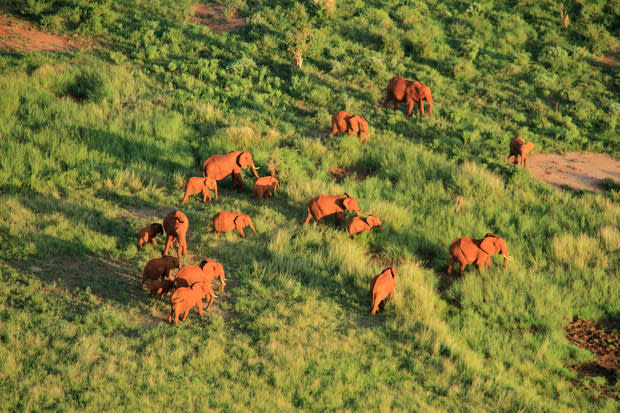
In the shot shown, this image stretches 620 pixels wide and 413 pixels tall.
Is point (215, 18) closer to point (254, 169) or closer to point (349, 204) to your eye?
point (254, 169)

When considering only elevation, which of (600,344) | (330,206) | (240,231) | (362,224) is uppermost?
(330,206)

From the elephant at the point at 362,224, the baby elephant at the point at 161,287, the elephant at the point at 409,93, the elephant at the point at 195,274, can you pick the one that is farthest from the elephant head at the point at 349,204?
the elephant at the point at 409,93

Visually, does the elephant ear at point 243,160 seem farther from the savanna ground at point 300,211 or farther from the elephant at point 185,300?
the elephant at point 185,300

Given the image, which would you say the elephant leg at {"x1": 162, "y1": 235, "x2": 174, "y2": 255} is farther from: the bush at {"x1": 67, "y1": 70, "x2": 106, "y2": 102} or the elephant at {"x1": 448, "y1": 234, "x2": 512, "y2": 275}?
the bush at {"x1": 67, "y1": 70, "x2": 106, "y2": 102}

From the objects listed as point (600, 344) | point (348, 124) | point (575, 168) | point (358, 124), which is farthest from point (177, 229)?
point (575, 168)

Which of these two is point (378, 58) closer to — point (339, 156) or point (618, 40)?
point (339, 156)

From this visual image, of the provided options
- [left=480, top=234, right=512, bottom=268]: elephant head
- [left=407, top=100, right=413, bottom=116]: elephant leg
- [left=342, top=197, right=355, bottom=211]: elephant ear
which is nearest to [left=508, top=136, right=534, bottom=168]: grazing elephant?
[left=407, top=100, right=413, bottom=116]: elephant leg

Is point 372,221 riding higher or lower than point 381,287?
lower
